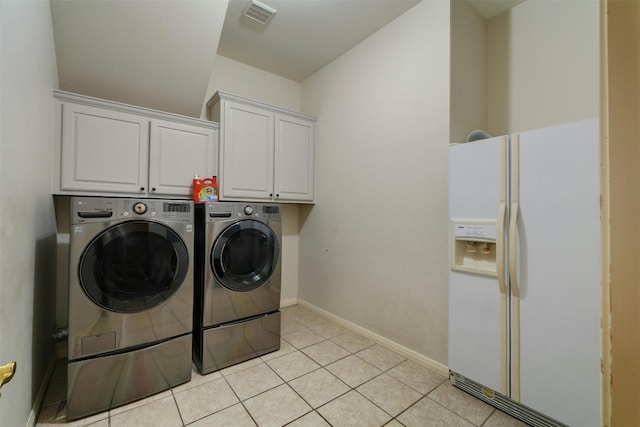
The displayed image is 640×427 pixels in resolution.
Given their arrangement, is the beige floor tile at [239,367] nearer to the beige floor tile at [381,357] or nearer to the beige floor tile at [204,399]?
the beige floor tile at [204,399]

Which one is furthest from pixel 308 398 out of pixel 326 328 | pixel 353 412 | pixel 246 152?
pixel 246 152

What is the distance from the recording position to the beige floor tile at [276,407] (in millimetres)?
1526

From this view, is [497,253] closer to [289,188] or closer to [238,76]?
[289,188]

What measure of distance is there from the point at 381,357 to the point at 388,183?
4.60ft

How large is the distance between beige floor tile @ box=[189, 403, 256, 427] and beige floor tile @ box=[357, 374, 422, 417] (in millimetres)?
711

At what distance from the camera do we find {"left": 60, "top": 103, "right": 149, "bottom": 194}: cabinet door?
6.21 feet

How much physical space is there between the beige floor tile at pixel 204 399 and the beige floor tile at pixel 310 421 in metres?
0.41

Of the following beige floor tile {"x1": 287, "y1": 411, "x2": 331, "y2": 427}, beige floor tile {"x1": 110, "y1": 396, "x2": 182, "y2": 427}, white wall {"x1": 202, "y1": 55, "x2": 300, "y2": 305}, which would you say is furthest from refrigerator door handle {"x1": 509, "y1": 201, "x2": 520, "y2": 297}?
white wall {"x1": 202, "y1": 55, "x2": 300, "y2": 305}

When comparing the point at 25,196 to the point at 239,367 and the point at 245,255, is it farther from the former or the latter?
the point at 239,367

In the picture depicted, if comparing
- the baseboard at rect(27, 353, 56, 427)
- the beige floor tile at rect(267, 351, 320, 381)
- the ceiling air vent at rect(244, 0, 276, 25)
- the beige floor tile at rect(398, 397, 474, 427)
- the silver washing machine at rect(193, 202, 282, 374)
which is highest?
the ceiling air vent at rect(244, 0, 276, 25)

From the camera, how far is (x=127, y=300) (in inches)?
66.2

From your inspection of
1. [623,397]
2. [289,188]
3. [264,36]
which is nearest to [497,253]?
[623,397]

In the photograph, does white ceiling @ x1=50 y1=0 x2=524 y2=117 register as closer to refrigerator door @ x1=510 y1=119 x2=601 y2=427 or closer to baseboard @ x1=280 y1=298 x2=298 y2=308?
refrigerator door @ x1=510 y1=119 x2=601 y2=427

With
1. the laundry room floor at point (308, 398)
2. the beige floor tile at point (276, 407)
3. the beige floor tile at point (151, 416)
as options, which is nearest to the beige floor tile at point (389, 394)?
the laundry room floor at point (308, 398)
